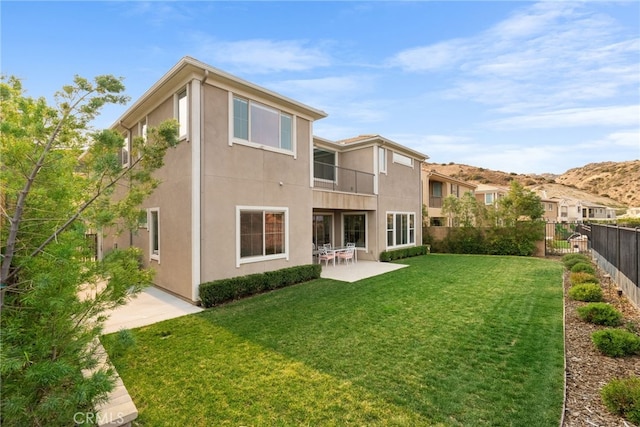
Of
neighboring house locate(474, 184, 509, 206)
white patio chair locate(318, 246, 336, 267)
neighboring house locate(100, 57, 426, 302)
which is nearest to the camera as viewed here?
neighboring house locate(100, 57, 426, 302)

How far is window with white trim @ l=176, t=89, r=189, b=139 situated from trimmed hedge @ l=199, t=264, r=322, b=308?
433 cm

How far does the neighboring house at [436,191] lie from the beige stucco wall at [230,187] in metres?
19.4

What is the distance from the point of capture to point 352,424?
3174mm

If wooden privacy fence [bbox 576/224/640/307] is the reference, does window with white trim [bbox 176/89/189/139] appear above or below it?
above

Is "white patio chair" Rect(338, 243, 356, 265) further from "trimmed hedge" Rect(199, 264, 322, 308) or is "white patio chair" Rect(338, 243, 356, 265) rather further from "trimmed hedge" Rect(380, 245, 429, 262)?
"trimmed hedge" Rect(199, 264, 322, 308)

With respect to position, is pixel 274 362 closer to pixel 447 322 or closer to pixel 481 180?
pixel 447 322

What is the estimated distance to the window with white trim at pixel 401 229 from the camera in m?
16.9

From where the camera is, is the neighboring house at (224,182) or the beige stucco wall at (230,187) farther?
the beige stucco wall at (230,187)

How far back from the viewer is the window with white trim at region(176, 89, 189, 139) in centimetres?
830

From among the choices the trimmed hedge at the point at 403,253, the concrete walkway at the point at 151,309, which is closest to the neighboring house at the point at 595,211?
the trimmed hedge at the point at 403,253

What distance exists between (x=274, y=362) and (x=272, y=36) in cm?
1156

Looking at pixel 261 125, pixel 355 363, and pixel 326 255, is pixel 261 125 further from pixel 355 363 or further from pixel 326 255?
pixel 355 363

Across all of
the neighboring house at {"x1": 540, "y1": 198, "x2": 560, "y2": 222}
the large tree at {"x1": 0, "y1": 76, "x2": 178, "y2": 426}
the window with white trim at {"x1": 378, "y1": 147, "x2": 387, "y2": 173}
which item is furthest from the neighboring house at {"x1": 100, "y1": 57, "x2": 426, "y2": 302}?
the neighboring house at {"x1": 540, "y1": 198, "x2": 560, "y2": 222}

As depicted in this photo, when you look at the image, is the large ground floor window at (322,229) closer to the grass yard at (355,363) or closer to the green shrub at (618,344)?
the grass yard at (355,363)
